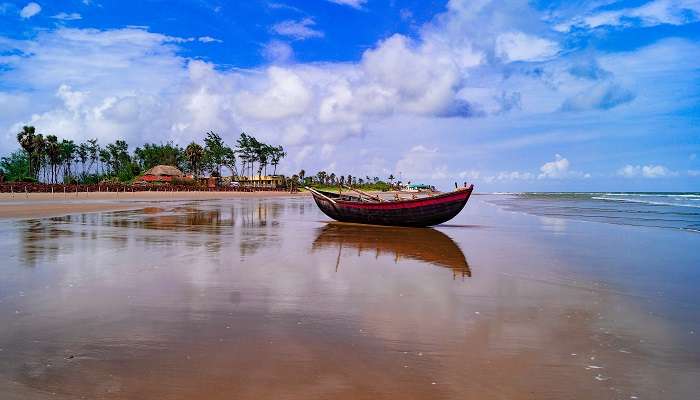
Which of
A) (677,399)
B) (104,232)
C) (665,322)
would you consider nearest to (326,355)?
(677,399)

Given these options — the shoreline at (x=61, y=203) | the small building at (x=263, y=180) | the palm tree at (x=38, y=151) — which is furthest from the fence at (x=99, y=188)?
the palm tree at (x=38, y=151)

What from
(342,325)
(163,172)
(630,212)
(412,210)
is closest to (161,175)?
(163,172)

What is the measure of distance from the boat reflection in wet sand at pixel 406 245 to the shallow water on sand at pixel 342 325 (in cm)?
18

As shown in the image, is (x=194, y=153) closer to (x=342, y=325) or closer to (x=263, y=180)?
(x=263, y=180)

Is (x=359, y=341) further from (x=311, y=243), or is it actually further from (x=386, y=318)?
(x=311, y=243)

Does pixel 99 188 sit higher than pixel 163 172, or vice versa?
pixel 163 172

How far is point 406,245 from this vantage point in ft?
42.4

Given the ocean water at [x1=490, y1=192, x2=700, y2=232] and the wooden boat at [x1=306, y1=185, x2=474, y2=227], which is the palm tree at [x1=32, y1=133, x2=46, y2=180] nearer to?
the wooden boat at [x1=306, y1=185, x2=474, y2=227]

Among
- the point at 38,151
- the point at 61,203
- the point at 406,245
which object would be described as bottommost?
the point at 406,245

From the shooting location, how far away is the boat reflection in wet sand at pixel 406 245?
10045 millimetres

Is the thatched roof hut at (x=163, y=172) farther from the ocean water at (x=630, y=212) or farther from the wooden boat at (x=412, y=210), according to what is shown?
the wooden boat at (x=412, y=210)

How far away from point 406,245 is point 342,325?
7972 mm

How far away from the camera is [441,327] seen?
5137 mm

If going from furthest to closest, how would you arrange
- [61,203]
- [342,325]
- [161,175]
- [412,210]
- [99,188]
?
[161,175] → [99,188] → [61,203] → [412,210] → [342,325]
